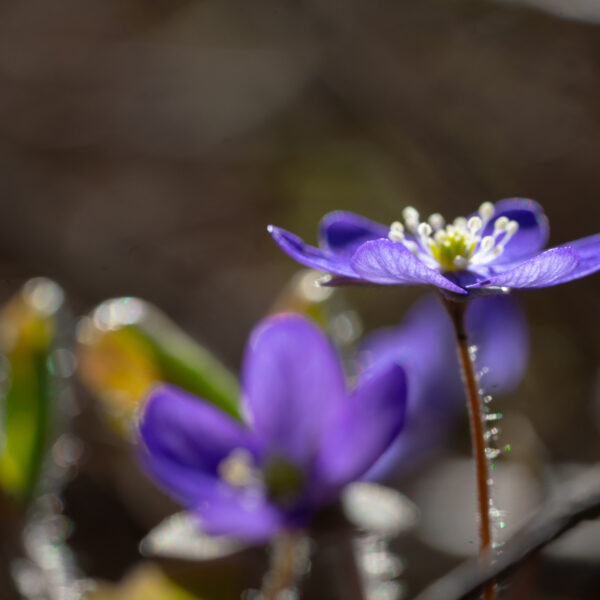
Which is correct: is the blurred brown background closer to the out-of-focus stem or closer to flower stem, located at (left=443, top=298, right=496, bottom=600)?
the out-of-focus stem

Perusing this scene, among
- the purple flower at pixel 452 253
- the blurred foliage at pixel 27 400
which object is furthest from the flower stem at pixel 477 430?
Result: the blurred foliage at pixel 27 400

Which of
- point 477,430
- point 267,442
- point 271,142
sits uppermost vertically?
point 477,430

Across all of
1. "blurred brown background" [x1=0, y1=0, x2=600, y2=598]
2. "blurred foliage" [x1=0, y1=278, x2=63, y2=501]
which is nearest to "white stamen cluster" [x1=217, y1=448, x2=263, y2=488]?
"blurred foliage" [x1=0, y1=278, x2=63, y2=501]

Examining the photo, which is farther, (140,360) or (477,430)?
(140,360)

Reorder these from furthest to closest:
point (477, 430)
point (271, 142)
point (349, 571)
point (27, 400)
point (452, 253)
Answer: point (271, 142)
point (27, 400)
point (349, 571)
point (452, 253)
point (477, 430)

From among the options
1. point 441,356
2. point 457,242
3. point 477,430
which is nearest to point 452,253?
→ point 457,242

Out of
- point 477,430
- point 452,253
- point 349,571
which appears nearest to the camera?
point 477,430

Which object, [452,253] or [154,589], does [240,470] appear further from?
[452,253]
